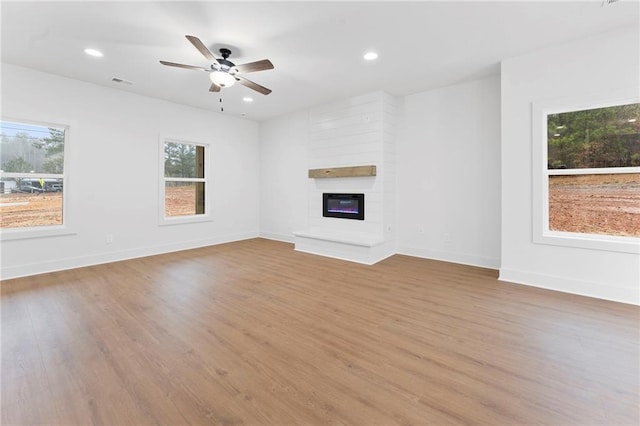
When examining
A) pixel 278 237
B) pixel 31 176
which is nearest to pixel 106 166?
pixel 31 176

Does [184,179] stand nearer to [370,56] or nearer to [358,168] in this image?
[358,168]

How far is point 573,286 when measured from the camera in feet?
10.3

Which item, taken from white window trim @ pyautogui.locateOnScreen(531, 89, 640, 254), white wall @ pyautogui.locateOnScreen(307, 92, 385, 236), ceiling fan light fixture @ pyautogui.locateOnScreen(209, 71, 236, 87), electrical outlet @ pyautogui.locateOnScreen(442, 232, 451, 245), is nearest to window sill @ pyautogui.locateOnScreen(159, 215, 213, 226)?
white wall @ pyautogui.locateOnScreen(307, 92, 385, 236)

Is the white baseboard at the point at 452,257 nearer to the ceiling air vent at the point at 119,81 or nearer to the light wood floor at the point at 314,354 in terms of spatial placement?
the light wood floor at the point at 314,354

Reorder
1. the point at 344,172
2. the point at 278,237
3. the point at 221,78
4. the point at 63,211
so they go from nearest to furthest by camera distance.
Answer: the point at 221,78
the point at 63,211
the point at 344,172
the point at 278,237

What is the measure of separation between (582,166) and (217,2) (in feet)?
14.3

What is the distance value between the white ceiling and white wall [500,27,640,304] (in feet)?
0.63

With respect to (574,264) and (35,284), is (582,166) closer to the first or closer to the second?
(574,264)

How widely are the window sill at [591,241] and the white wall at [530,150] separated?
0.18 ft

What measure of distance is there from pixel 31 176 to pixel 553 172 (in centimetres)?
713

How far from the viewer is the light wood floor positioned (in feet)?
4.90

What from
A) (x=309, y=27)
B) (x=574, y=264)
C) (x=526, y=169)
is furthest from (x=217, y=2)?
(x=574, y=264)

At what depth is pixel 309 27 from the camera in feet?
9.34

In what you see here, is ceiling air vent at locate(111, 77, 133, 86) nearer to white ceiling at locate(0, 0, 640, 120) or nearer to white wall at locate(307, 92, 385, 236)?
white ceiling at locate(0, 0, 640, 120)
